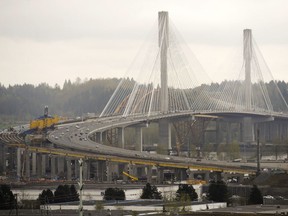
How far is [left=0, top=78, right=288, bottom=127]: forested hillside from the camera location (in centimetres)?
16738

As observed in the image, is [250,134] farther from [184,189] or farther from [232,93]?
[184,189]

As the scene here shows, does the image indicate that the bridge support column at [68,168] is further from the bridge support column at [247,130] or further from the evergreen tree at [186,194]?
the bridge support column at [247,130]

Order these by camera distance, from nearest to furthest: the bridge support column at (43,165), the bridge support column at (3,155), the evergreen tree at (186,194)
Answer: the evergreen tree at (186,194), the bridge support column at (43,165), the bridge support column at (3,155)

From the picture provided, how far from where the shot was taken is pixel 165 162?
303 ft

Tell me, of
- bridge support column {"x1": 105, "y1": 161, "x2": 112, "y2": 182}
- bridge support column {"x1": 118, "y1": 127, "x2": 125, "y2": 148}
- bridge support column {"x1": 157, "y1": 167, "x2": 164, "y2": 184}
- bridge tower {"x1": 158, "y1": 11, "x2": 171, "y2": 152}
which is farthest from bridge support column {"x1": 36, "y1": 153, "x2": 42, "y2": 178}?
bridge tower {"x1": 158, "y1": 11, "x2": 171, "y2": 152}

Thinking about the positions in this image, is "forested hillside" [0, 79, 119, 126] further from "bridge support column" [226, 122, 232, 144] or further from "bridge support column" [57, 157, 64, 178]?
"bridge support column" [57, 157, 64, 178]

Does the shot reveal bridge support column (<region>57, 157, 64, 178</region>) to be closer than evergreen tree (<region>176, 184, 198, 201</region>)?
No

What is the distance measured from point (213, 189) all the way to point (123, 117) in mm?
57171

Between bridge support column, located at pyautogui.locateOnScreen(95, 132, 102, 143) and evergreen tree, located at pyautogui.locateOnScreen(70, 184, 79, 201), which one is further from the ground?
bridge support column, located at pyautogui.locateOnScreen(95, 132, 102, 143)

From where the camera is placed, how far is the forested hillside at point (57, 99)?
16738 cm

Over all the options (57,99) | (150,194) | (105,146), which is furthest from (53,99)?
(150,194)

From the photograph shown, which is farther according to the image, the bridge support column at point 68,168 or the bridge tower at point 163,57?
the bridge tower at point 163,57

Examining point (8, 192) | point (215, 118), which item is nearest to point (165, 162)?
point (8, 192)

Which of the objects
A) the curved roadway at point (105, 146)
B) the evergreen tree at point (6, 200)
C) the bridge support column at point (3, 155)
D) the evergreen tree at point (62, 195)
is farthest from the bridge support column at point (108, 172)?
the evergreen tree at point (6, 200)
